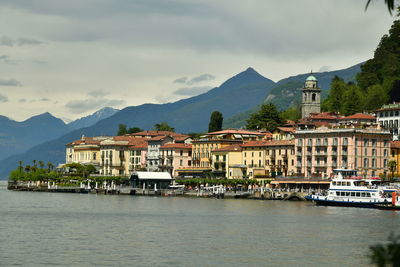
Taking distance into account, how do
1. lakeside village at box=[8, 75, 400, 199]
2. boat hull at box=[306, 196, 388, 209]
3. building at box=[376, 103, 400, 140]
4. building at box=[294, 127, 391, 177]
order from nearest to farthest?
boat hull at box=[306, 196, 388, 209] < building at box=[294, 127, 391, 177] < lakeside village at box=[8, 75, 400, 199] < building at box=[376, 103, 400, 140]

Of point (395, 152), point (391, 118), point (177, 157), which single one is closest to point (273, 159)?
point (391, 118)

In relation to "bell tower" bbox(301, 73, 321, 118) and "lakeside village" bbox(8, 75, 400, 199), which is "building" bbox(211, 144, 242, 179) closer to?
"lakeside village" bbox(8, 75, 400, 199)

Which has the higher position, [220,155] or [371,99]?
[371,99]

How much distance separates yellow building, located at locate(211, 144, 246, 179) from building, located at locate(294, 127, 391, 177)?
71.7ft

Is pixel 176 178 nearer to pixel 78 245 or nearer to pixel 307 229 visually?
pixel 307 229

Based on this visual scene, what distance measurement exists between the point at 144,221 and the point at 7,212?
2370cm

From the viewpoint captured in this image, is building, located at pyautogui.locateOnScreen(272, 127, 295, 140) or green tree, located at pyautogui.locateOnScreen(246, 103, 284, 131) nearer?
building, located at pyautogui.locateOnScreen(272, 127, 295, 140)

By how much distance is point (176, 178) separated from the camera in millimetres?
180000

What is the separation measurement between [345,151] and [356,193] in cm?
2720

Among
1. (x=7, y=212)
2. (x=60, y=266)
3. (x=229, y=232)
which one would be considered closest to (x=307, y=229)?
(x=229, y=232)

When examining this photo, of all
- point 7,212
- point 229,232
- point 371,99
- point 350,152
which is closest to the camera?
point 229,232

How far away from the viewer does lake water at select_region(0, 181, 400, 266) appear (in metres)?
51.3

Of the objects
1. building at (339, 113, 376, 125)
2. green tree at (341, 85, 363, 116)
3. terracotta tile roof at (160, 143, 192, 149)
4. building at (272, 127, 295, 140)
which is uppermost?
green tree at (341, 85, 363, 116)

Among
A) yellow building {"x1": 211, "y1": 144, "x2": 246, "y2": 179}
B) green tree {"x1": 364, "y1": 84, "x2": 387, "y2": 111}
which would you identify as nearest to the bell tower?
green tree {"x1": 364, "y1": 84, "x2": 387, "y2": 111}
